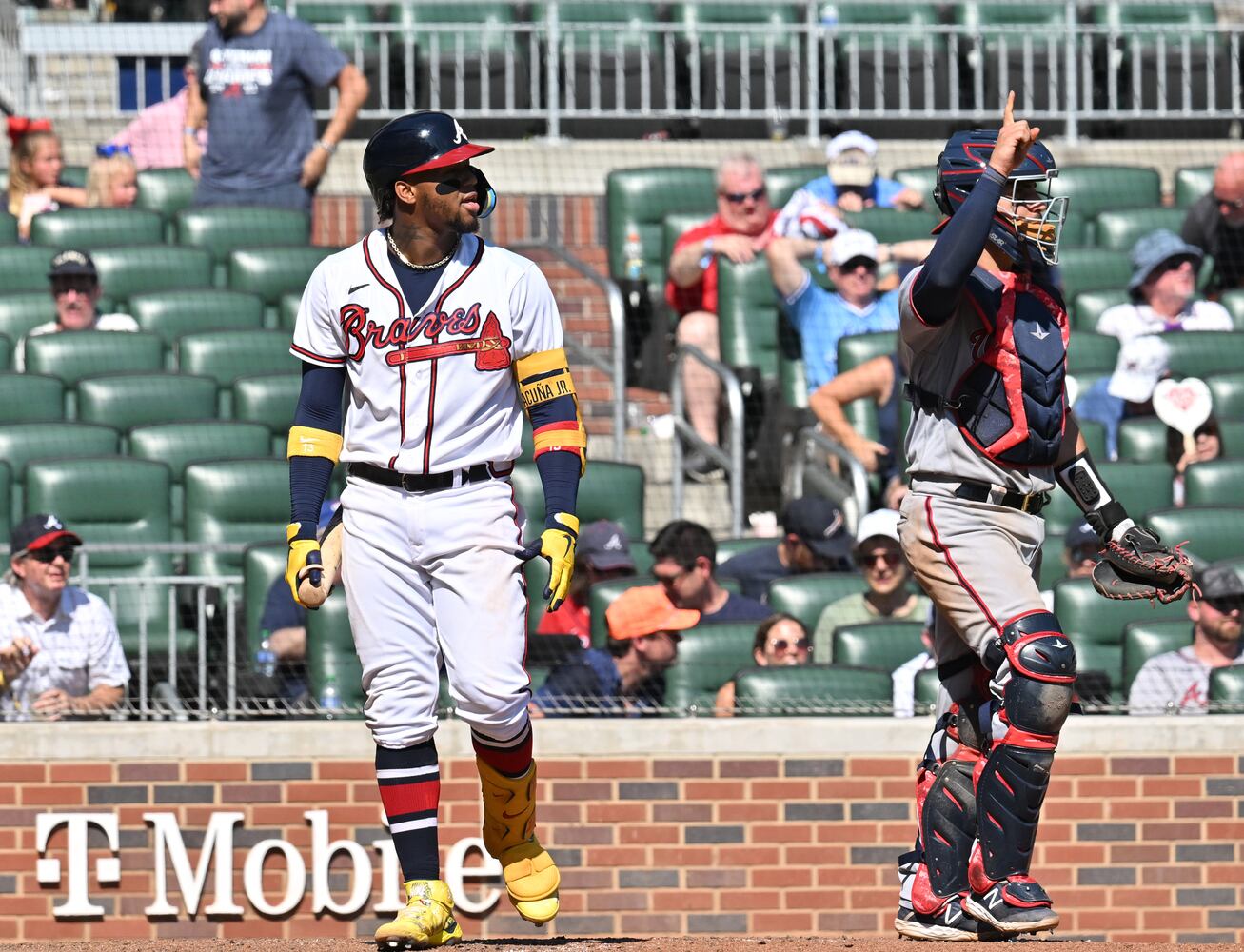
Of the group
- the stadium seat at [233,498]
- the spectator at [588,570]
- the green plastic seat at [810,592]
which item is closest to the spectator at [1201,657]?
the green plastic seat at [810,592]

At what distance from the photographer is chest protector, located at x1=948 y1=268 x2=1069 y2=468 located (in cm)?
479

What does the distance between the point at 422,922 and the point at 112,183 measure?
6651 millimetres

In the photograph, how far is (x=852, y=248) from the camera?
9.09 metres

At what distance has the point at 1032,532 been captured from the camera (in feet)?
16.0

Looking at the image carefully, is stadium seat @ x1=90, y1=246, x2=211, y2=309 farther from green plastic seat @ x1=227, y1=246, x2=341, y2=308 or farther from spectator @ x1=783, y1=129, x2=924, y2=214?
spectator @ x1=783, y1=129, x2=924, y2=214

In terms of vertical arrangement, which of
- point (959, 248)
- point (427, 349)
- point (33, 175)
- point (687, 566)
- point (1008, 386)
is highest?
point (33, 175)

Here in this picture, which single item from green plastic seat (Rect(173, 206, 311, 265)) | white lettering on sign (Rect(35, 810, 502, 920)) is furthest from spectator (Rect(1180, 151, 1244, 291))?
white lettering on sign (Rect(35, 810, 502, 920))

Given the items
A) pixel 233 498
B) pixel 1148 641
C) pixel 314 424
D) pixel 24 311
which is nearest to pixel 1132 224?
pixel 1148 641

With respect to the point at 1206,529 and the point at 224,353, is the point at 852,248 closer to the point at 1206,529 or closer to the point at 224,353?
the point at 1206,529

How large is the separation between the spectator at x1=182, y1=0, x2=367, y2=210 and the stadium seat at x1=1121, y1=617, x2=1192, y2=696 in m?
4.83

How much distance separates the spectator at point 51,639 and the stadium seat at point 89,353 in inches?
76.8

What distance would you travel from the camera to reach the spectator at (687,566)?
730 cm

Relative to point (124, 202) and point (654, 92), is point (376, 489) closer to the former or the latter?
point (124, 202)

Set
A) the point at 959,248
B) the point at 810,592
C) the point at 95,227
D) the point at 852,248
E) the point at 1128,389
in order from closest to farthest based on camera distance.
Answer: the point at 959,248, the point at 810,592, the point at 1128,389, the point at 852,248, the point at 95,227
